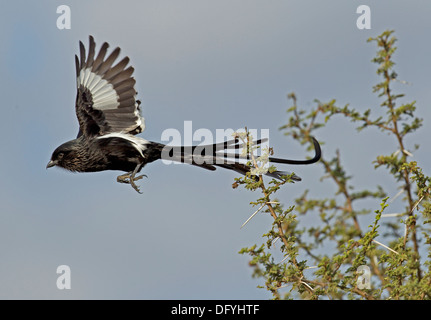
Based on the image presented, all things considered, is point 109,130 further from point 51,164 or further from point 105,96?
point 51,164

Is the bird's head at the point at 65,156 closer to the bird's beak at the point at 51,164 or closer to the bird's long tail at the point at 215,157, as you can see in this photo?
the bird's beak at the point at 51,164

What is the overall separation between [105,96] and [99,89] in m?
0.15

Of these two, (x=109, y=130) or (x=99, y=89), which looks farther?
(x=99, y=89)

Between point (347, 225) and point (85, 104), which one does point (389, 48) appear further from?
point (85, 104)

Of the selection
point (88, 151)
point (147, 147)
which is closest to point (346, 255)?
point (147, 147)

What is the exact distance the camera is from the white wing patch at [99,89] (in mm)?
6332

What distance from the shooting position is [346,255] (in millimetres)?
3605

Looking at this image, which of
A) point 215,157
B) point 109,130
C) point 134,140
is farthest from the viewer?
point 109,130

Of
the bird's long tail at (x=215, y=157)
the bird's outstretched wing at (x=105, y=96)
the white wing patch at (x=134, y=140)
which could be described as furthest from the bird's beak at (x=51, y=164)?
the bird's long tail at (x=215, y=157)

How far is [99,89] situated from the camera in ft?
21.2

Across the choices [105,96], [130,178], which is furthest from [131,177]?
[105,96]

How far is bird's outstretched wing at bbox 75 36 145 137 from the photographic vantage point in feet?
20.5

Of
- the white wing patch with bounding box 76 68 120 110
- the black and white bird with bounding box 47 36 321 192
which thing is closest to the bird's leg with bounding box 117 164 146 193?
the black and white bird with bounding box 47 36 321 192
